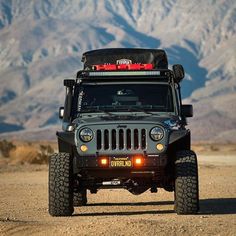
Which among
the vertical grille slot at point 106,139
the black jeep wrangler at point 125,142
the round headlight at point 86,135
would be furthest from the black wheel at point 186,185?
the round headlight at point 86,135

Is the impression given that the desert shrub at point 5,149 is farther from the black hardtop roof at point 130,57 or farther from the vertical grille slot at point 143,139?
the vertical grille slot at point 143,139

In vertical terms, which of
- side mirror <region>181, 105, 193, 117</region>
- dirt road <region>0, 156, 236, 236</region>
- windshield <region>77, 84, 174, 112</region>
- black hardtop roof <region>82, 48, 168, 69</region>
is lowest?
dirt road <region>0, 156, 236, 236</region>

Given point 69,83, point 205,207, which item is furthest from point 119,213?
point 69,83

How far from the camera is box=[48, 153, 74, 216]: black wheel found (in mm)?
15578

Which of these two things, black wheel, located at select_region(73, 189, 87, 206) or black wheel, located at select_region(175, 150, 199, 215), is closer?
black wheel, located at select_region(175, 150, 199, 215)

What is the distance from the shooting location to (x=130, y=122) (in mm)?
15477

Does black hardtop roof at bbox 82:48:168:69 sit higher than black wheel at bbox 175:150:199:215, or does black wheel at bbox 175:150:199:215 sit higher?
black hardtop roof at bbox 82:48:168:69

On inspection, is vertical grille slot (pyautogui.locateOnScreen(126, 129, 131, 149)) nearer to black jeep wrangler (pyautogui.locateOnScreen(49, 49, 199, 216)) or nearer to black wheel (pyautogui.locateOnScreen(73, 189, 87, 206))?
black jeep wrangler (pyautogui.locateOnScreen(49, 49, 199, 216))

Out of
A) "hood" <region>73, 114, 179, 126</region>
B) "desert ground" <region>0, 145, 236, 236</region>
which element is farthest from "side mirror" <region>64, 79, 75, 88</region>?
"desert ground" <region>0, 145, 236, 236</region>

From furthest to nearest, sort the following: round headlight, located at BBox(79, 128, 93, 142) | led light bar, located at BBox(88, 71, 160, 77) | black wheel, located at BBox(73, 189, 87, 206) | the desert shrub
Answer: the desert shrub
black wheel, located at BBox(73, 189, 87, 206)
led light bar, located at BBox(88, 71, 160, 77)
round headlight, located at BBox(79, 128, 93, 142)

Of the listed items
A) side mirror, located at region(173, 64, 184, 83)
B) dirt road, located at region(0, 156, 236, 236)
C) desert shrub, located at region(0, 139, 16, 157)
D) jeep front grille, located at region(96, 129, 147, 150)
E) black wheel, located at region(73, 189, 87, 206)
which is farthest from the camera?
desert shrub, located at region(0, 139, 16, 157)

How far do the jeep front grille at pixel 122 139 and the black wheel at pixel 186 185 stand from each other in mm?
684

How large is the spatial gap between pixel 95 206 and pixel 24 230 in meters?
6.74

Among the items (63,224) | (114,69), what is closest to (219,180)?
(114,69)
